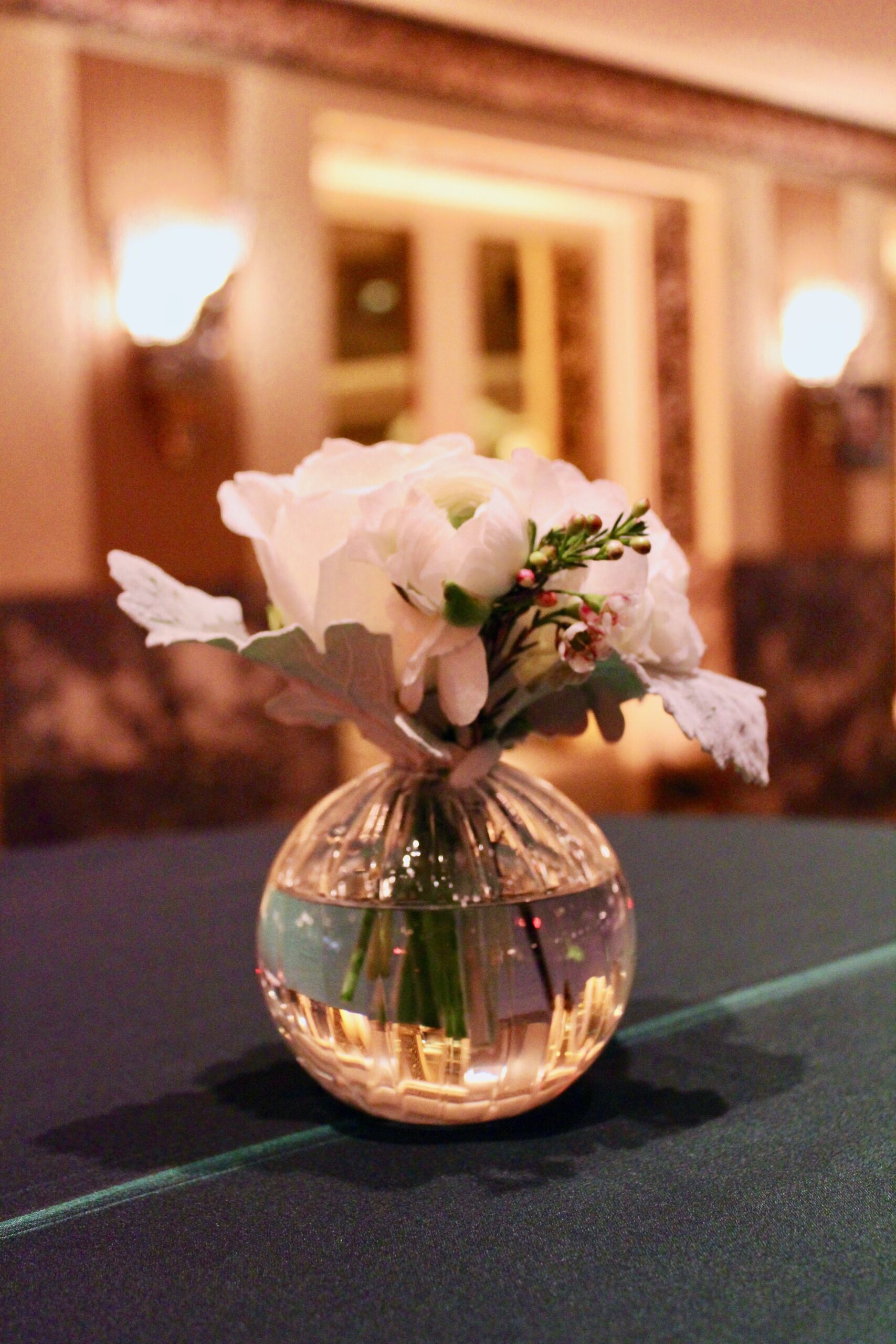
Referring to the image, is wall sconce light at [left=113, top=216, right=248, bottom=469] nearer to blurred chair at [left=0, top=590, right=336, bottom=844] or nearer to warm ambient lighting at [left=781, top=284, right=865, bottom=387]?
blurred chair at [left=0, top=590, right=336, bottom=844]

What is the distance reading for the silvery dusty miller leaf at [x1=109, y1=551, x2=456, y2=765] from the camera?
2.41ft

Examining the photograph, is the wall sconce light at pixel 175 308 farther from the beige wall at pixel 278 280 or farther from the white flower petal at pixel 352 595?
the white flower petal at pixel 352 595

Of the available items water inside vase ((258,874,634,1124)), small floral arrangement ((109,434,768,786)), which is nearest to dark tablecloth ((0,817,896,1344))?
water inside vase ((258,874,634,1124))

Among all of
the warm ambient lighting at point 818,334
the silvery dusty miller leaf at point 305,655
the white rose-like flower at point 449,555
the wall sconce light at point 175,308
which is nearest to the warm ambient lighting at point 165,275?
the wall sconce light at point 175,308

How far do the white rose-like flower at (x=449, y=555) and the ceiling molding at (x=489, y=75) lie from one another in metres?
3.65

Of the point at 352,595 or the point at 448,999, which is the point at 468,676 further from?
the point at 448,999

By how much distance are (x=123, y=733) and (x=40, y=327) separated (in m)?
1.19

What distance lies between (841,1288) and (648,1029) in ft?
1.23

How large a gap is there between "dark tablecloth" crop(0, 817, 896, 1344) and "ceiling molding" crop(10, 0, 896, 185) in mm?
3559

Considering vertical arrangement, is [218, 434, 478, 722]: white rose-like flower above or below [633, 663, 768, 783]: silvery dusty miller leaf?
above

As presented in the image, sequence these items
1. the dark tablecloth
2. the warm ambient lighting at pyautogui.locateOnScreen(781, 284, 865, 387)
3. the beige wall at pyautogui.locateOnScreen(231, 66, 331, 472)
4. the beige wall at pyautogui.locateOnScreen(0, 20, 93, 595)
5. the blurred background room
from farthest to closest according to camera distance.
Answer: the warm ambient lighting at pyautogui.locateOnScreen(781, 284, 865, 387)
the beige wall at pyautogui.locateOnScreen(231, 66, 331, 472)
the blurred background room
the beige wall at pyautogui.locateOnScreen(0, 20, 93, 595)
the dark tablecloth

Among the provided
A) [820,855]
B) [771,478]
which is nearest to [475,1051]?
[820,855]

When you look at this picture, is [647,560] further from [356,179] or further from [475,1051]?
[356,179]

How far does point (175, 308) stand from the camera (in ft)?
13.0
